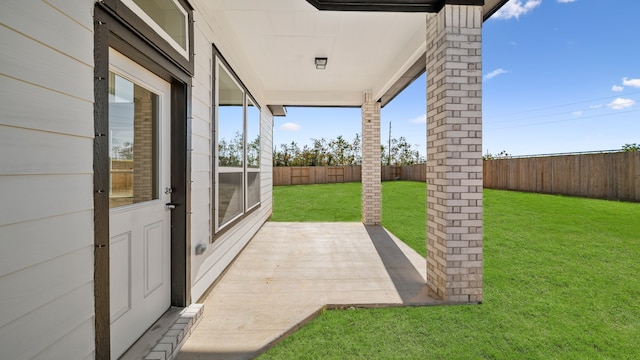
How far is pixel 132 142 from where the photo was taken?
189cm

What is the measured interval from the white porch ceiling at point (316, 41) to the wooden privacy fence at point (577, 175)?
8.30 metres

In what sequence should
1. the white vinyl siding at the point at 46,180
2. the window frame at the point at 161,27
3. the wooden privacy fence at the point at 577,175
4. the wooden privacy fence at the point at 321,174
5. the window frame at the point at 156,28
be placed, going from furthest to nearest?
the wooden privacy fence at the point at 321,174
the wooden privacy fence at the point at 577,175
the window frame at the point at 161,27
the window frame at the point at 156,28
the white vinyl siding at the point at 46,180

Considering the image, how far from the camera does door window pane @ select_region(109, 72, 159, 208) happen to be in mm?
1699

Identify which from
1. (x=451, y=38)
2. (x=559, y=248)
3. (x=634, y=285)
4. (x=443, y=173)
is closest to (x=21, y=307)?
(x=443, y=173)

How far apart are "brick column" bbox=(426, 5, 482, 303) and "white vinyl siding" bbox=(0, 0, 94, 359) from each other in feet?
8.56

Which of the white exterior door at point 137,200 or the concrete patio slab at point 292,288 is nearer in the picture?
the white exterior door at point 137,200

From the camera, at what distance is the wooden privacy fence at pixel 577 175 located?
8109mm

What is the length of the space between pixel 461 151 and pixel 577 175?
10051 millimetres

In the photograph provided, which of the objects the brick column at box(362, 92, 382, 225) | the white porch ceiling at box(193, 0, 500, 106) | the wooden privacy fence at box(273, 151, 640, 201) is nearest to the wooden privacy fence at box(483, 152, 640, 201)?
the wooden privacy fence at box(273, 151, 640, 201)

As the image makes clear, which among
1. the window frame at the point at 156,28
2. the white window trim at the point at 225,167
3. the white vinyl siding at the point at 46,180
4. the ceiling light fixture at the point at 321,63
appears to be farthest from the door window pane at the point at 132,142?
the ceiling light fixture at the point at 321,63

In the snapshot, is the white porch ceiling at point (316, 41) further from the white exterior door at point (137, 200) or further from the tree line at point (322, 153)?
the tree line at point (322, 153)

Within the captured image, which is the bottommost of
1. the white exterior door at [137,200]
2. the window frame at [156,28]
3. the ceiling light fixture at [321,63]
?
the white exterior door at [137,200]

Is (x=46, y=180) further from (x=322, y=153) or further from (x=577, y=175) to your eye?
(x=322, y=153)

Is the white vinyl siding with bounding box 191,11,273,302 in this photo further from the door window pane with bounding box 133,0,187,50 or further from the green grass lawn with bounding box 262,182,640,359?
the green grass lawn with bounding box 262,182,640,359
